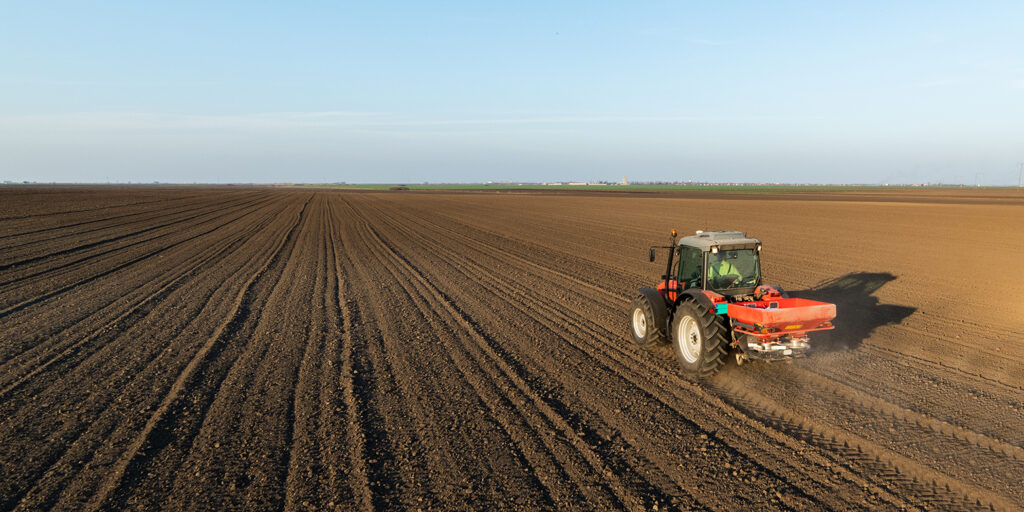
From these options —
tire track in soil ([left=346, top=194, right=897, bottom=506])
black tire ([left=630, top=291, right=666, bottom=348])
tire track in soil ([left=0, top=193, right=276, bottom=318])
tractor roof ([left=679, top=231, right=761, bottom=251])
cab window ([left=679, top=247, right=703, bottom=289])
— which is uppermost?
tractor roof ([left=679, top=231, right=761, bottom=251])

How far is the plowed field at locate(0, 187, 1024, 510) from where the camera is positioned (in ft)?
14.8

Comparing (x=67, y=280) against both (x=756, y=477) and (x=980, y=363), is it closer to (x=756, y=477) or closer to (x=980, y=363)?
(x=756, y=477)

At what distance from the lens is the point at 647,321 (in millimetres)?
7766

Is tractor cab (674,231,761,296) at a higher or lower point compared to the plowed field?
higher

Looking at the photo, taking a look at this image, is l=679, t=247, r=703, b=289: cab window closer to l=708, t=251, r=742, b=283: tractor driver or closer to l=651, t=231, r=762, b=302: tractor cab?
l=651, t=231, r=762, b=302: tractor cab

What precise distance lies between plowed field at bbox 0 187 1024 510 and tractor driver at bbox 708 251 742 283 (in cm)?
124

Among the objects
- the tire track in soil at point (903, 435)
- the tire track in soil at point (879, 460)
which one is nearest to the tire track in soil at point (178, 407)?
the tire track in soil at point (879, 460)

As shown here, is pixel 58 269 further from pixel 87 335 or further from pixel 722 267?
pixel 722 267

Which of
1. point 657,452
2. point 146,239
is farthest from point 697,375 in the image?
point 146,239

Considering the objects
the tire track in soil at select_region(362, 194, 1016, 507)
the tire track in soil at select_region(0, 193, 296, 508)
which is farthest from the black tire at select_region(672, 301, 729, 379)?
the tire track in soil at select_region(0, 193, 296, 508)

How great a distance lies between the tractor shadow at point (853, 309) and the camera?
336 inches

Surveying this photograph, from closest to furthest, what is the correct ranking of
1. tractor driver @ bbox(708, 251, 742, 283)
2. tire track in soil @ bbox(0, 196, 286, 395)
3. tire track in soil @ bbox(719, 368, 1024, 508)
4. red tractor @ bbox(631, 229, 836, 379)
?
tire track in soil @ bbox(719, 368, 1024, 508) → red tractor @ bbox(631, 229, 836, 379) → tire track in soil @ bbox(0, 196, 286, 395) → tractor driver @ bbox(708, 251, 742, 283)

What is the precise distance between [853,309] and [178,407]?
11095 millimetres

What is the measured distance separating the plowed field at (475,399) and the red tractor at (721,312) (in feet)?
1.30
